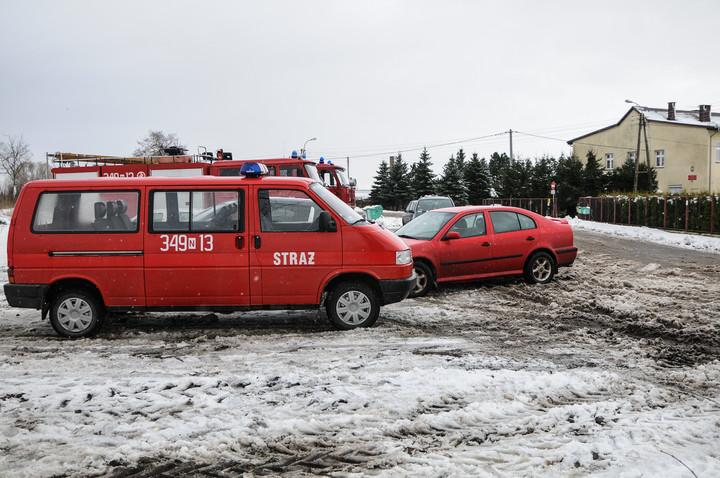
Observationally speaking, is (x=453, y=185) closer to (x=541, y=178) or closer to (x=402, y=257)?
(x=541, y=178)

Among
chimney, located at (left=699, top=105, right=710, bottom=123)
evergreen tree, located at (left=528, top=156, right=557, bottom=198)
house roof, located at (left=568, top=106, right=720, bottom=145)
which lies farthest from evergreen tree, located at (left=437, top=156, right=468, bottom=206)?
chimney, located at (left=699, top=105, right=710, bottom=123)

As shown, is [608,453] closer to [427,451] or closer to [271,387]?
[427,451]

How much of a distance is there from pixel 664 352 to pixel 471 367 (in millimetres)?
2182

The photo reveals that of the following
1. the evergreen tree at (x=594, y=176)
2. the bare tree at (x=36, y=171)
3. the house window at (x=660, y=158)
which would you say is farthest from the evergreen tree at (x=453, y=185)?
the bare tree at (x=36, y=171)

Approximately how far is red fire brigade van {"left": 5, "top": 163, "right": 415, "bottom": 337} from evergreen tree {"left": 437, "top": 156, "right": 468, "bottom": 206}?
52637 millimetres

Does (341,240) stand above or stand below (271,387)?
above

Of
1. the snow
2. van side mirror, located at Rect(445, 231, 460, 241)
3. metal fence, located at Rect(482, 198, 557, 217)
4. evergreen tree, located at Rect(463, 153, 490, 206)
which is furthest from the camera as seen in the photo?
evergreen tree, located at Rect(463, 153, 490, 206)

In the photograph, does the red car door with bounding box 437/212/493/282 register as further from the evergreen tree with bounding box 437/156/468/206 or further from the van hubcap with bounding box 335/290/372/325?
the evergreen tree with bounding box 437/156/468/206

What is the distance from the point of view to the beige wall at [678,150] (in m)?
43.9

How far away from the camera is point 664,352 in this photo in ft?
19.7

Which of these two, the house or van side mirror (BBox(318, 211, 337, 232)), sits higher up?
the house

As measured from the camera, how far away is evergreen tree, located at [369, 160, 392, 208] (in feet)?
218

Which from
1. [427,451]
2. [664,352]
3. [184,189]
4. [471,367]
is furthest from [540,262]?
[427,451]

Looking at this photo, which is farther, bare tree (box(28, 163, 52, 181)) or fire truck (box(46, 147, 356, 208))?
bare tree (box(28, 163, 52, 181))
